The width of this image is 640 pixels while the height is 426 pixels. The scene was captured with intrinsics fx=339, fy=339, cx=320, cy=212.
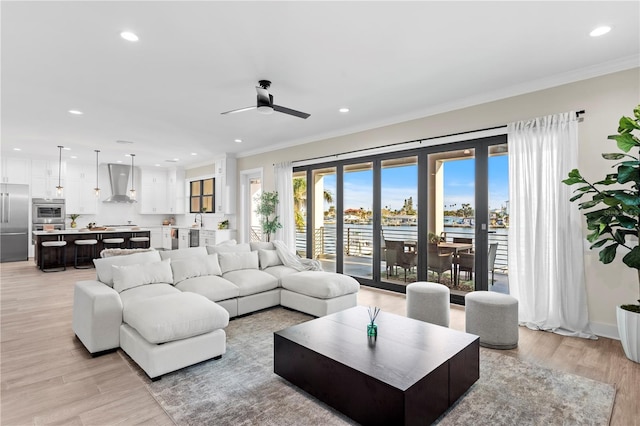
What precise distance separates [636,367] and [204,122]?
19.9 ft

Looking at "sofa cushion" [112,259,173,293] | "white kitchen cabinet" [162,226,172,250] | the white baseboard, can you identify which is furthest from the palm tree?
"white kitchen cabinet" [162,226,172,250]

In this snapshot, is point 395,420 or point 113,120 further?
point 113,120

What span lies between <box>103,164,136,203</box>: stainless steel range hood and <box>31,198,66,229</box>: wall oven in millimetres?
1126

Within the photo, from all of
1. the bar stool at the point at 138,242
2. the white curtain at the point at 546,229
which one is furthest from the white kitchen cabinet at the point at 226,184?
the white curtain at the point at 546,229

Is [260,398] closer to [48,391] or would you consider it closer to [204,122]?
[48,391]

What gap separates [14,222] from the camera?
8578 millimetres

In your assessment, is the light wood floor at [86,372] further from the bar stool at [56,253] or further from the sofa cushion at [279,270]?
the bar stool at [56,253]

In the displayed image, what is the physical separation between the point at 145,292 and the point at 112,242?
5615 millimetres

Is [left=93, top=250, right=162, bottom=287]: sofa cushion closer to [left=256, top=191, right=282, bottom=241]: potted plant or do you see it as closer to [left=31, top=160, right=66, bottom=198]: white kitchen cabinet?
[left=256, top=191, right=282, bottom=241]: potted plant

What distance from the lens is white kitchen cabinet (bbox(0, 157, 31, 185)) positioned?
856 cm

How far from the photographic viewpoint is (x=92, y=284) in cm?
346

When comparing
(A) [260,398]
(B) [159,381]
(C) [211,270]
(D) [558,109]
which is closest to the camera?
(A) [260,398]

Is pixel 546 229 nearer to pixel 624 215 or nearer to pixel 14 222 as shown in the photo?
pixel 624 215

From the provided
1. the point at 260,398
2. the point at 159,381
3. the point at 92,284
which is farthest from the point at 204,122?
the point at 260,398
